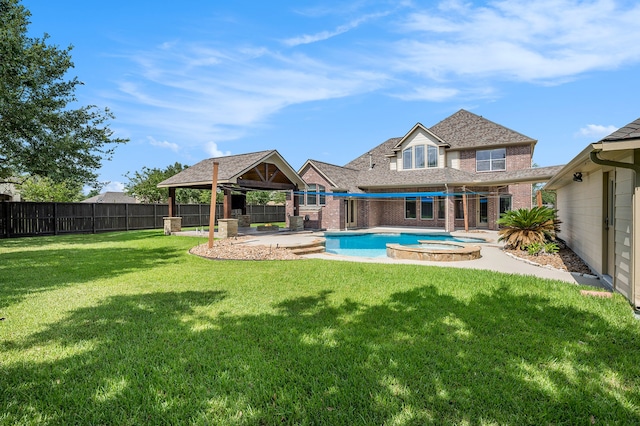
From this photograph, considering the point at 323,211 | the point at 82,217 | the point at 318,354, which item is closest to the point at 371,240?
the point at 323,211

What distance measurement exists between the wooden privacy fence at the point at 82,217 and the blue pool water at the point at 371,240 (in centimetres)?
1230

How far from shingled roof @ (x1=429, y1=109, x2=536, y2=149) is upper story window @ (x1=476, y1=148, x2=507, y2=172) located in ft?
2.32

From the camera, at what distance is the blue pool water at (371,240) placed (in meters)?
14.4

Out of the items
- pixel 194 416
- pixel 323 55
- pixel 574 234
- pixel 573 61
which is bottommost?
pixel 194 416

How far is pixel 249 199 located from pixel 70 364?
38.8m

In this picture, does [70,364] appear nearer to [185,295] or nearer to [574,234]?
[185,295]

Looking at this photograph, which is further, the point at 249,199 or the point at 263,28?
the point at 249,199

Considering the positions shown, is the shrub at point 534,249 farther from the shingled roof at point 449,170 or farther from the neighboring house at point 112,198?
the neighboring house at point 112,198

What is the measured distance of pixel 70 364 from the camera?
332 centimetres

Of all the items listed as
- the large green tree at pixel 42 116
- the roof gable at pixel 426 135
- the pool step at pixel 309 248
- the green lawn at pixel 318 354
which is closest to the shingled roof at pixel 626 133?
the green lawn at pixel 318 354

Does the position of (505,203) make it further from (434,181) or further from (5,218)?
(5,218)

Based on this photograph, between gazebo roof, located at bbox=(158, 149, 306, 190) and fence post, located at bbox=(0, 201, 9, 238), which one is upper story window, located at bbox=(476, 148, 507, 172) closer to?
gazebo roof, located at bbox=(158, 149, 306, 190)

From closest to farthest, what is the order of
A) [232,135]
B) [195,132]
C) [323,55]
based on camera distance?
[323,55] < [195,132] < [232,135]

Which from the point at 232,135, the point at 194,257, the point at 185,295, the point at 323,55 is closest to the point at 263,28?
the point at 323,55
